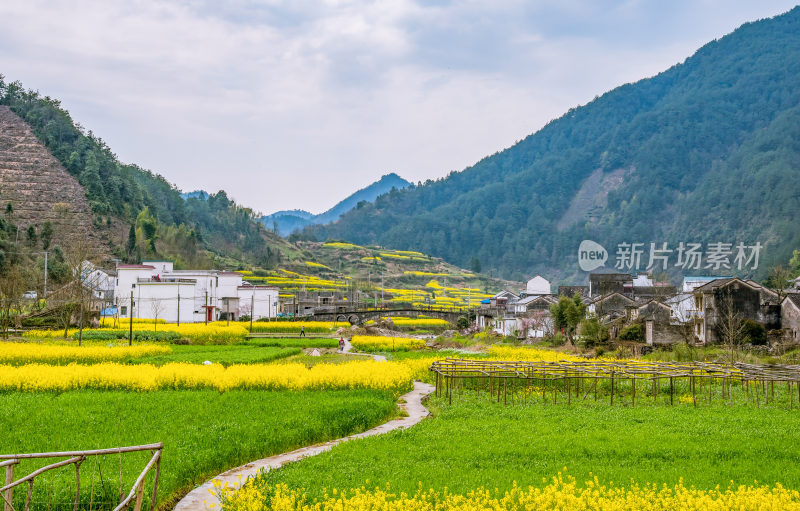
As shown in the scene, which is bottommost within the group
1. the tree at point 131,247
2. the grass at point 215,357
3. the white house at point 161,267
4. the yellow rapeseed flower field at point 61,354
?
the grass at point 215,357

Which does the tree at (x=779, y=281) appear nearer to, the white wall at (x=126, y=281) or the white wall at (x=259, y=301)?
the white wall at (x=259, y=301)

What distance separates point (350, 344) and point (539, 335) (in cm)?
2356

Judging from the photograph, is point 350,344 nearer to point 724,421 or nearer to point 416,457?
point 724,421

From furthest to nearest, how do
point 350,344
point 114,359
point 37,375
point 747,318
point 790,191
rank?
point 790,191
point 350,344
point 747,318
point 114,359
point 37,375

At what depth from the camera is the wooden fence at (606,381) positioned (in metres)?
25.3

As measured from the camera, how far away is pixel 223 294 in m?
94.6

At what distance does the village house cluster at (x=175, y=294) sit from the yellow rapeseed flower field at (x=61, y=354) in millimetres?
27220

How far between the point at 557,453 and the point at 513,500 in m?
4.01

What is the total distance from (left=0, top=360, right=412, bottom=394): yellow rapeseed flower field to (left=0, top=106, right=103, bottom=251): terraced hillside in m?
78.2

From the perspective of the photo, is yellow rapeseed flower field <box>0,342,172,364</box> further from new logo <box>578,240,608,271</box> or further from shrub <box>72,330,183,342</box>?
new logo <box>578,240,608,271</box>

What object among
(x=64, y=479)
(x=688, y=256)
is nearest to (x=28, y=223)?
(x=64, y=479)

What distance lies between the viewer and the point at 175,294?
7850 cm

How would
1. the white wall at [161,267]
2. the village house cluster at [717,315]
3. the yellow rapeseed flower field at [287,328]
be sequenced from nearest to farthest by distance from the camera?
1. the village house cluster at [717,315]
2. the yellow rapeseed flower field at [287,328]
3. the white wall at [161,267]

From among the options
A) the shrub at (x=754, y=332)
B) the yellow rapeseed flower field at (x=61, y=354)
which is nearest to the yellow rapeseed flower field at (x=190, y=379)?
the yellow rapeseed flower field at (x=61, y=354)
